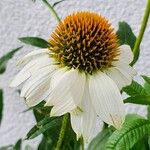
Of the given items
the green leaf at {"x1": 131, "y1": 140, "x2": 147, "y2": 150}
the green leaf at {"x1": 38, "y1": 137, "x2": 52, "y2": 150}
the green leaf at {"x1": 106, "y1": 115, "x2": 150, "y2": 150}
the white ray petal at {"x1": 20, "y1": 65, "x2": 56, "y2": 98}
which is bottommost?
the green leaf at {"x1": 131, "y1": 140, "x2": 147, "y2": 150}

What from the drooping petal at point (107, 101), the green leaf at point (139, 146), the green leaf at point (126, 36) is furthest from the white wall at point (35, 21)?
the drooping petal at point (107, 101)

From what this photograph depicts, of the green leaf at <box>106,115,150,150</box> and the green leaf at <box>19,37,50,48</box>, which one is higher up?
the green leaf at <box>19,37,50,48</box>

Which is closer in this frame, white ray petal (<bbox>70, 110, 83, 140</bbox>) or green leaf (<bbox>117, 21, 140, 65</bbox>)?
white ray petal (<bbox>70, 110, 83, 140</bbox>)

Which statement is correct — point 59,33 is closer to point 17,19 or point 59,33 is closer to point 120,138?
point 120,138

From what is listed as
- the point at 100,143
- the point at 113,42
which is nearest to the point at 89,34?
the point at 113,42

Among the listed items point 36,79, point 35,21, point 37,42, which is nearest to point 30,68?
point 36,79

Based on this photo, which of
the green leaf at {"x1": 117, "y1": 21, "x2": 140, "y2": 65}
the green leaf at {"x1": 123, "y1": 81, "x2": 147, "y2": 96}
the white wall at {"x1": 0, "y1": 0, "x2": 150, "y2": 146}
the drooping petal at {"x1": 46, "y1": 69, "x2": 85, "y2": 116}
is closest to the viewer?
the drooping petal at {"x1": 46, "y1": 69, "x2": 85, "y2": 116}

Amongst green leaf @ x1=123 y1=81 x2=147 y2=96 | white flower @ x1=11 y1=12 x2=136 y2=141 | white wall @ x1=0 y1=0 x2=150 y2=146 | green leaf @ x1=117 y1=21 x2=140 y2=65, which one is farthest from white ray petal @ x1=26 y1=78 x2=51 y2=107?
white wall @ x1=0 y1=0 x2=150 y2=146

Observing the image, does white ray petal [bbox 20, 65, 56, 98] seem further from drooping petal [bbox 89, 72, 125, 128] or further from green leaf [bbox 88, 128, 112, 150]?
green leaf [bbox 88, 128, 112, 150]

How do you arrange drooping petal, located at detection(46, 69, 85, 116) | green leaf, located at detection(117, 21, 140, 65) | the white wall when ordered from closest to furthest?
drooping petal, located at detection(46, 69, 85, 116), green leaf, located at detection(117, 21, 140, 65), the white wall
